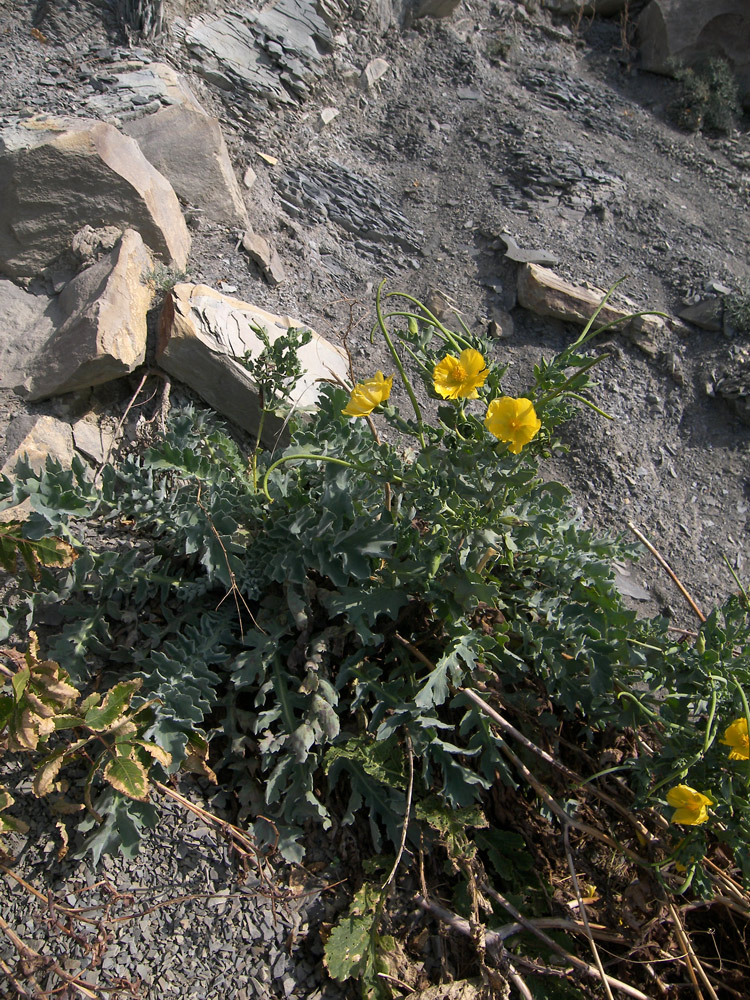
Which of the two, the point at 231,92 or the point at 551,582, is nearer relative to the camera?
the point at 551,582

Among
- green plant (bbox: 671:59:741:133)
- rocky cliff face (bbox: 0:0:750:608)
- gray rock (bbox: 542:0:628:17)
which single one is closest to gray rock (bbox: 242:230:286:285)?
rocky cliff face (bbox: 0:0:750:608)

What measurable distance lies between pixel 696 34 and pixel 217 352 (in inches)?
187

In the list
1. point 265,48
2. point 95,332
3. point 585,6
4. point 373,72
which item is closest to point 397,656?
point 95,332

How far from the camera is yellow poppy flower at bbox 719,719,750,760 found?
1.72 meters

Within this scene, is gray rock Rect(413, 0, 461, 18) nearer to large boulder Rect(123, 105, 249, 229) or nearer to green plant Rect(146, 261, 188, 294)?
large boulder Rect(123, 105, 249, 229)

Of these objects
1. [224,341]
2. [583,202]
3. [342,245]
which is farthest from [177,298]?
[583,202]

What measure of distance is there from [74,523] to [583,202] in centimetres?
356

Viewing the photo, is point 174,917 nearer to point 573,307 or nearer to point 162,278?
point 162,278

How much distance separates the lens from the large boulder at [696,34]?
16.8 feet

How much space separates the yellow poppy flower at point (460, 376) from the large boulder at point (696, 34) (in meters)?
4.79

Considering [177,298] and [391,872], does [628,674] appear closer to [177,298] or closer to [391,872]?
[391,872]

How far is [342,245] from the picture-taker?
3.87m

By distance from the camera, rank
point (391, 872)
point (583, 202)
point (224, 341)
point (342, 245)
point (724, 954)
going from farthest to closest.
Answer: point (583, 202), point (342, 245), point (224, 341), point (724, 954), point (391, 872)

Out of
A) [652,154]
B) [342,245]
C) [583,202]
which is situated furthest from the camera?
[652,154]
